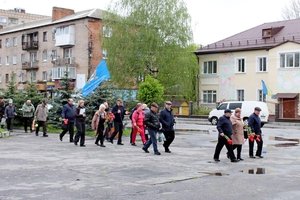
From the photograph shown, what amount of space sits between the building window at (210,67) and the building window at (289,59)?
841 centimetres

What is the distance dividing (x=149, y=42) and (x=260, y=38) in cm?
1100

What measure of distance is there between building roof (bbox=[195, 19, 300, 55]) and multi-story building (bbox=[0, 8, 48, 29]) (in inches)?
2489

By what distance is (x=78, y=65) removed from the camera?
6225 cm

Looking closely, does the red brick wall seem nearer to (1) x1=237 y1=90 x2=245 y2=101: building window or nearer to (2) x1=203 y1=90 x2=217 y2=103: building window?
(2) x1=203 y1=90 x2=217 y2=103: building window

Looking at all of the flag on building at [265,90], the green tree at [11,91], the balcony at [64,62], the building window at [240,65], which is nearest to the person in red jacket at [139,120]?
the green tree at [11,91]

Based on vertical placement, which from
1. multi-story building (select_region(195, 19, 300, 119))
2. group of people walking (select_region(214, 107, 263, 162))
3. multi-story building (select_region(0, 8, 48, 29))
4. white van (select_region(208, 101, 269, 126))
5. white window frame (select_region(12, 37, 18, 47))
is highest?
multi-story building (select_region(0, 8, 48, 29))

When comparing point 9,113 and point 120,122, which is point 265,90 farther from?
point 120,122

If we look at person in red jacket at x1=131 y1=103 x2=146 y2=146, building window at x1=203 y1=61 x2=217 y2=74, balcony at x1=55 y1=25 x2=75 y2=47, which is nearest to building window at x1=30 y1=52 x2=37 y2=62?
balcony at x1=55 y1=25 x2=75 y2=47

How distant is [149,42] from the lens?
1821 inches

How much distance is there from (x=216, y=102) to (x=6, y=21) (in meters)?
69.4

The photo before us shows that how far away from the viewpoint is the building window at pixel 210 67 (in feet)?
169

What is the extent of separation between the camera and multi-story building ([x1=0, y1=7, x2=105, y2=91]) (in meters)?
61.2

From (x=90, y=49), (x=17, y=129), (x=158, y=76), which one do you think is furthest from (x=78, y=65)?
(x=17, y=129)

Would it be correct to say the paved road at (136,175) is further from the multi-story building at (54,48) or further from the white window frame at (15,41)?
the white window frame at (15,41)
